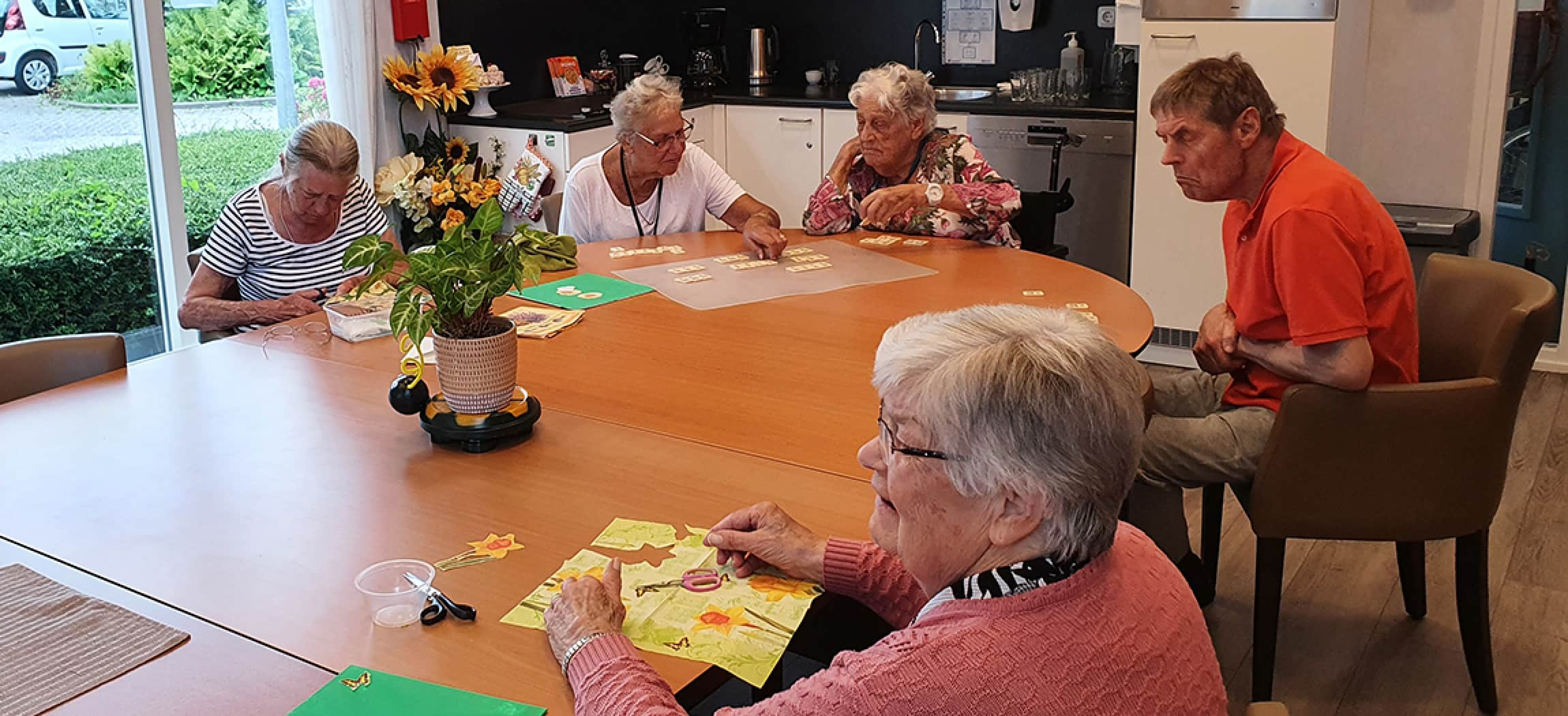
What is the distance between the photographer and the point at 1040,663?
1.24 meters

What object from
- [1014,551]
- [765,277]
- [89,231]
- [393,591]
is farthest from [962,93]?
[1014,551]

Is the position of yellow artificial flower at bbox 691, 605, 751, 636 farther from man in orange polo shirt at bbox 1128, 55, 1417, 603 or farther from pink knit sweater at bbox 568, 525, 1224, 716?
man in orange polo shirt at bbox 1128, 55, 1417, 603

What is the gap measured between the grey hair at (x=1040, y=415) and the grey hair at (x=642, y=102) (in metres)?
2.43

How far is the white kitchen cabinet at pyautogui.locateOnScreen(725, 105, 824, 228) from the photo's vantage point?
18.3ft

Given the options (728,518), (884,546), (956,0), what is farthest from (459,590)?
(956,0)

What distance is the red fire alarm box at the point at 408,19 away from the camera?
489 cm

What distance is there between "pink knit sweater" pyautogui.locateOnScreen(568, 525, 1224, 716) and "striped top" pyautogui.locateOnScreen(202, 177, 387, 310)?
2.37 meters

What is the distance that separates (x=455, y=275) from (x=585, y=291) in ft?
3.64

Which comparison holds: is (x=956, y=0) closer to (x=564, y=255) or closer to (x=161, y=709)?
(x=564, y=255)

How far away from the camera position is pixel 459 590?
1671 millimetres

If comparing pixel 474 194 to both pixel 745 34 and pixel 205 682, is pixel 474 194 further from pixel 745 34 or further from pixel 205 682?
pixel 205 682

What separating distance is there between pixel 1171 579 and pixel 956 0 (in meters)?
4.82

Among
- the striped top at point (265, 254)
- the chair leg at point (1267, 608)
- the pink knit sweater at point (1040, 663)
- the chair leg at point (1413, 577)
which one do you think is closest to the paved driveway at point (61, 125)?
the striped top at point (265, 254)

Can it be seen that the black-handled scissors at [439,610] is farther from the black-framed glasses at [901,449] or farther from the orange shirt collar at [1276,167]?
the orange shirt collar at [1276,167]
